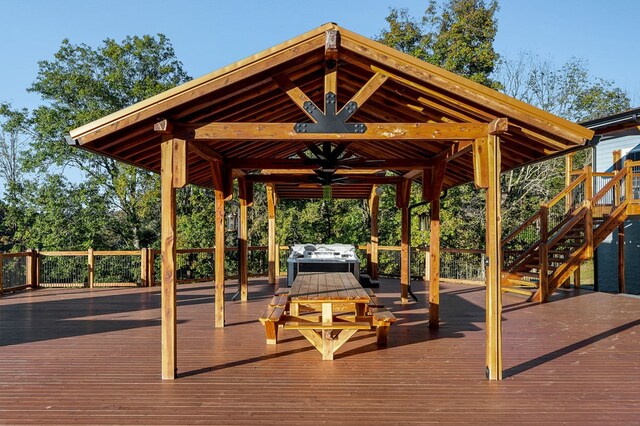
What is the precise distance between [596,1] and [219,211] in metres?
25.8

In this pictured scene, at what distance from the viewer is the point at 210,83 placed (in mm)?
4859

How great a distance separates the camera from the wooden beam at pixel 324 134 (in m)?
5.05

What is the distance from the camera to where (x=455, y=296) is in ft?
37.0

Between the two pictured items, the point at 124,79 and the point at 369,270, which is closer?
the point at 369,270

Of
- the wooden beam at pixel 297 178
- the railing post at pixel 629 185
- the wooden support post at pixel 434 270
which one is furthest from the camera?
the railing post at pixel 629 185

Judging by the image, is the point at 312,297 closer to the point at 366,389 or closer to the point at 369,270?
the point at 366,389

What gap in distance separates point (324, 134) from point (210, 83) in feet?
4.06

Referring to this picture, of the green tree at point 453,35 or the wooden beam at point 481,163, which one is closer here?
the wooden beam at point 481,163

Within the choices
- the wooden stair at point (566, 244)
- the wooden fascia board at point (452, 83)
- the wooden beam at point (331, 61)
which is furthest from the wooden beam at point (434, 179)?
the wooden stair at point (566, 244)

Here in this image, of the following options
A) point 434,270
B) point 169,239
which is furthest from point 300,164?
point 169,239

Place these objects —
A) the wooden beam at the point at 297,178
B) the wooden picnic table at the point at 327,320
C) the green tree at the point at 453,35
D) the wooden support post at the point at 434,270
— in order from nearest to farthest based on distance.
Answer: the wooden picnic table at the point at 327,320 < the wooden support post at the point at 434,270 < the wooden beam at the point at 297,178 < the green tree at the point at 453,35

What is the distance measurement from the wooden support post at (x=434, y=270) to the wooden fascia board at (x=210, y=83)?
3.67 m

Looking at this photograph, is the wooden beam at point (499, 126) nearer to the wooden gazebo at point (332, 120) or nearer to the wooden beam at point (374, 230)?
the wooden gazebo at point (332, 120)

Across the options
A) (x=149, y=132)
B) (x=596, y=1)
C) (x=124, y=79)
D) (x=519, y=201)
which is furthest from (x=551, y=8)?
(x=149, y=132)
